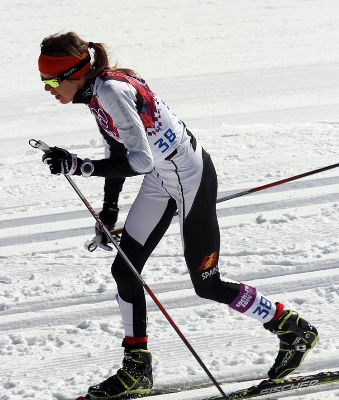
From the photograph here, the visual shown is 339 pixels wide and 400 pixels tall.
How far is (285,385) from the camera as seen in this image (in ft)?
12.2

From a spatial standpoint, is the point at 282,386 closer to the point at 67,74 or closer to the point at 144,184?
the point at 144,184

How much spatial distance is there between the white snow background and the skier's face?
1.59m

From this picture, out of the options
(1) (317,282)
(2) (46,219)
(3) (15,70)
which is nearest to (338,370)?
(1) (317,282)

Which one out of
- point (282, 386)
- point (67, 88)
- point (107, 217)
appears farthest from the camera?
point (107, 217)

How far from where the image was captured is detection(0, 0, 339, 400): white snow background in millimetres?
4062

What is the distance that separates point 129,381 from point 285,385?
86 centimetres

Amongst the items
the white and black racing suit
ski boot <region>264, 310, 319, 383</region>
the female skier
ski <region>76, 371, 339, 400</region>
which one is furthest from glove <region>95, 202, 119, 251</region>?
ski boot <region>264, 310, 319, 383</region>

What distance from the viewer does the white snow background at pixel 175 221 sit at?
4062 millimetres

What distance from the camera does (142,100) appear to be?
3.39 metres

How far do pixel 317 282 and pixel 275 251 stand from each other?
0.53 meters

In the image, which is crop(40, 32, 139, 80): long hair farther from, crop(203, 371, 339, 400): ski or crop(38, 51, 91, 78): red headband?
crop(203, 371, 339, 400): ski

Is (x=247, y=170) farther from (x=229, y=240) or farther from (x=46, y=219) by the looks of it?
(x=46, y=219)

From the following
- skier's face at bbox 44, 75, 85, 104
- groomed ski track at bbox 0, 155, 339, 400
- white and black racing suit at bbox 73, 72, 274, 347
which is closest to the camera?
white and black racing suit at bbox 73, 72, 274, 347

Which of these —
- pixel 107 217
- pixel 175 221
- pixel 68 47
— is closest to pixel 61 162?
pixel 68 47
